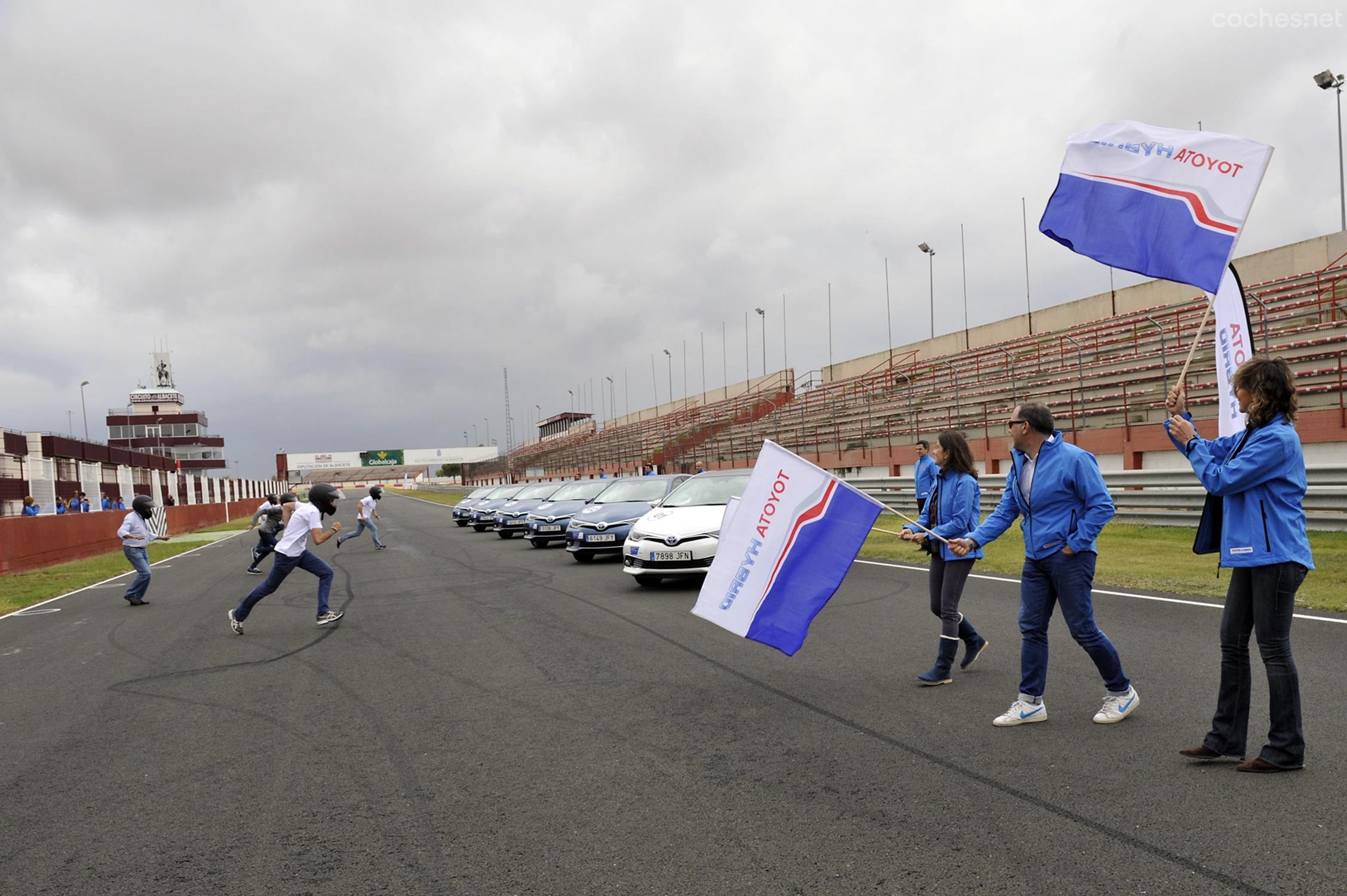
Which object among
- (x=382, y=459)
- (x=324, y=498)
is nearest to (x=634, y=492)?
(x=324, y=498)

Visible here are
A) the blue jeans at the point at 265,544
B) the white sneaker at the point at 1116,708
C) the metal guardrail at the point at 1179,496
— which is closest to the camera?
the white sneaker at the point at 1116,708

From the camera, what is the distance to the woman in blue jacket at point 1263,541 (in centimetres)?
410

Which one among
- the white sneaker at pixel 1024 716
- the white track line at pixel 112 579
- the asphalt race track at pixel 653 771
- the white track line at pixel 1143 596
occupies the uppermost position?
the white sneaker at pixel 1024 716

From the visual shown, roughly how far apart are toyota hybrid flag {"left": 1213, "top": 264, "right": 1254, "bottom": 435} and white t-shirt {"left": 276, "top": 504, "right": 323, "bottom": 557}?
851cm

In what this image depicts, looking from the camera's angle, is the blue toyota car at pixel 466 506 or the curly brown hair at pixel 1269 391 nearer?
the curly brown hair at pixel 1269 391

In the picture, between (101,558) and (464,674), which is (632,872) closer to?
(464,674)

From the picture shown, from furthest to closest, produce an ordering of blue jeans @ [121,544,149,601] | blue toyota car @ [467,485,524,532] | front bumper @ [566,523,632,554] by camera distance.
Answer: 1. blue toyota car @ [467,485,524,532]
2. front bumper @ [566,523,632,554]
3. blue jeans @ [121,544,149,601]

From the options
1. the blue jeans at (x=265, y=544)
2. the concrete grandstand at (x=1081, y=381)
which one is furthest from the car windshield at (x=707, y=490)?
the concrete grandstand at (x=1081, y=381)

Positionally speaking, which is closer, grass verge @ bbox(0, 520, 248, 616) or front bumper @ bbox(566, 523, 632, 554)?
grass verge @ bbox(0, 520, 248, 616)

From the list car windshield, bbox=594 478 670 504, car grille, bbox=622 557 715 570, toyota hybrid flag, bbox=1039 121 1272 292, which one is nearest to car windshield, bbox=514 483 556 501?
car windshield, bbox=594 478 670 504

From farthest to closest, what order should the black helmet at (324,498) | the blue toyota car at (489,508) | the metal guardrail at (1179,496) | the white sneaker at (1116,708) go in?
the blue toyota car at (489,508)
the metal guardrail at (1179,496)
the black helmet at (324,498)
the white sneaker at (1116,708)

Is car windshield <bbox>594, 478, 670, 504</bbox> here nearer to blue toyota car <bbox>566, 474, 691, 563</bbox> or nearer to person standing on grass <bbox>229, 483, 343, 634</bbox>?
blue toyota car <bbox>566, 474, 691, 563</bbox>

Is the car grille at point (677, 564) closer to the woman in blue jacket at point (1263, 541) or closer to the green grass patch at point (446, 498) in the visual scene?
the woman in blue jacket at point (1263, 541)

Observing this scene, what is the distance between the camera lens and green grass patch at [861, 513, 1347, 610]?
910 centimetres
